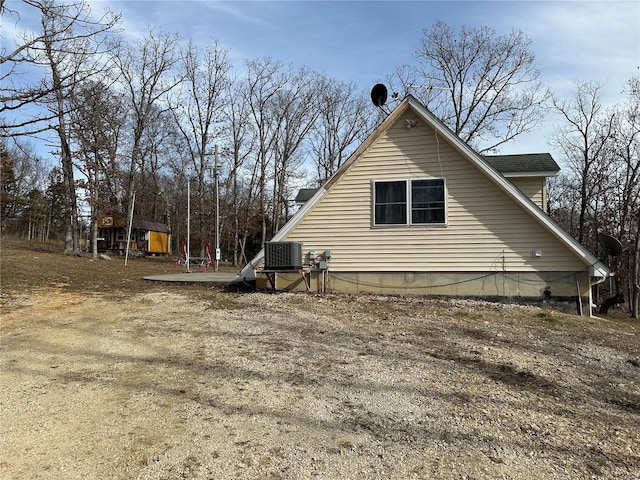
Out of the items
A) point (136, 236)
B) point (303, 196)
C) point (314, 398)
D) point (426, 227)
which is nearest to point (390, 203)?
point (426, 227)

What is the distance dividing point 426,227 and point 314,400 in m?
7.56

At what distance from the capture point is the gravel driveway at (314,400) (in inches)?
119

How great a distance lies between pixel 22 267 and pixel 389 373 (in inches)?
585

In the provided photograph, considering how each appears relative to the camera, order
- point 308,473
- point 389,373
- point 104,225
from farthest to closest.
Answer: point 104,225
point 389,373
point 308,473

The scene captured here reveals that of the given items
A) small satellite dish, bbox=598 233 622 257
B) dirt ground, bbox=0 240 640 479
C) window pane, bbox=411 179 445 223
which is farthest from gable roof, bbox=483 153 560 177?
dirt ground, bbox=0 240 640 479

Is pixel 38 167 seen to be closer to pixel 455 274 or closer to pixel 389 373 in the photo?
pixel 455 274

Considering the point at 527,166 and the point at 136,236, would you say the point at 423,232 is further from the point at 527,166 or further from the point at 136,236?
the point at 136,236

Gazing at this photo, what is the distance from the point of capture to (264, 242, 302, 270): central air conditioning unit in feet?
36.2

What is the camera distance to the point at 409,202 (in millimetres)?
11109

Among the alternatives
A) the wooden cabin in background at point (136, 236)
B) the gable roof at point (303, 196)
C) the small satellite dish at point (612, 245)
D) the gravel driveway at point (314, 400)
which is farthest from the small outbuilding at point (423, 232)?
the wooden cabin in background at point (136, 236)

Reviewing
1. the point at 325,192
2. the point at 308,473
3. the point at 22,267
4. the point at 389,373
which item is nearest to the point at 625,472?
the point at 308,473

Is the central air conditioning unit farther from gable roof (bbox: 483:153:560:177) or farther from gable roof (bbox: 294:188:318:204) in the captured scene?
gable roof (bbox: 483:153:560:177)

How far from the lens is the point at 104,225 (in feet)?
117

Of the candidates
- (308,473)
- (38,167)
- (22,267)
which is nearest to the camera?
(308,473)
